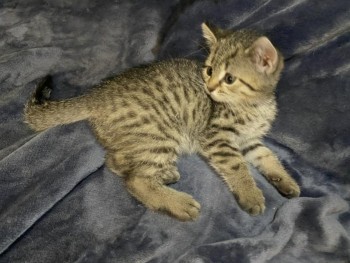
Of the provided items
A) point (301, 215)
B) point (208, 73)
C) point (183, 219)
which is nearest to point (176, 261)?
point (183, 219)

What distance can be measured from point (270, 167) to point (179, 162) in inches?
13.6

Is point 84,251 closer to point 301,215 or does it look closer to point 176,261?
point 176,261

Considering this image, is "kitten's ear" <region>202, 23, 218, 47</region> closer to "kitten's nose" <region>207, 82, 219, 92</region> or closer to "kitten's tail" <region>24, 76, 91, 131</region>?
"kitten's nose" <region>207, 82, 219, 92</region>

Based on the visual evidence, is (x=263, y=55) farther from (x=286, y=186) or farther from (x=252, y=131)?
(x=286, y=186)

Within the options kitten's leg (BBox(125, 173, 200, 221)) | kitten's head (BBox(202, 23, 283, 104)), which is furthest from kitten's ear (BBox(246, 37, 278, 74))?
kitten's leg (BBox(125, 173, 200, 221))

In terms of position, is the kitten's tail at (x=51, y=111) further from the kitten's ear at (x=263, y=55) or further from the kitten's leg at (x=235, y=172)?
the kitten's ear at (x=263, y=55)

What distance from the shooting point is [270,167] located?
171 centimetres

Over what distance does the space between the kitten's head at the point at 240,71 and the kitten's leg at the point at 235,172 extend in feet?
0.56

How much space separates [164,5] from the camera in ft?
6.58

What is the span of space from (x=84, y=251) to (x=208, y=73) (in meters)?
0.77

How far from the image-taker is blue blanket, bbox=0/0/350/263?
1.42 meters

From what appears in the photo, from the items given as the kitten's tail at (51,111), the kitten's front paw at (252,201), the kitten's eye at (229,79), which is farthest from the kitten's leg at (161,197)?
the kitten's eye at (229,79)

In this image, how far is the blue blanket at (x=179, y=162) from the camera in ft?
4.66

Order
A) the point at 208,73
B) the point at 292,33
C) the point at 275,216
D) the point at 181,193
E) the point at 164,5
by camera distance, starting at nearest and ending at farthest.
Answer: the point at 275,216 → the point at 181,193 → the point at 208,73 → the point at 292,33 → the point at 164,5
